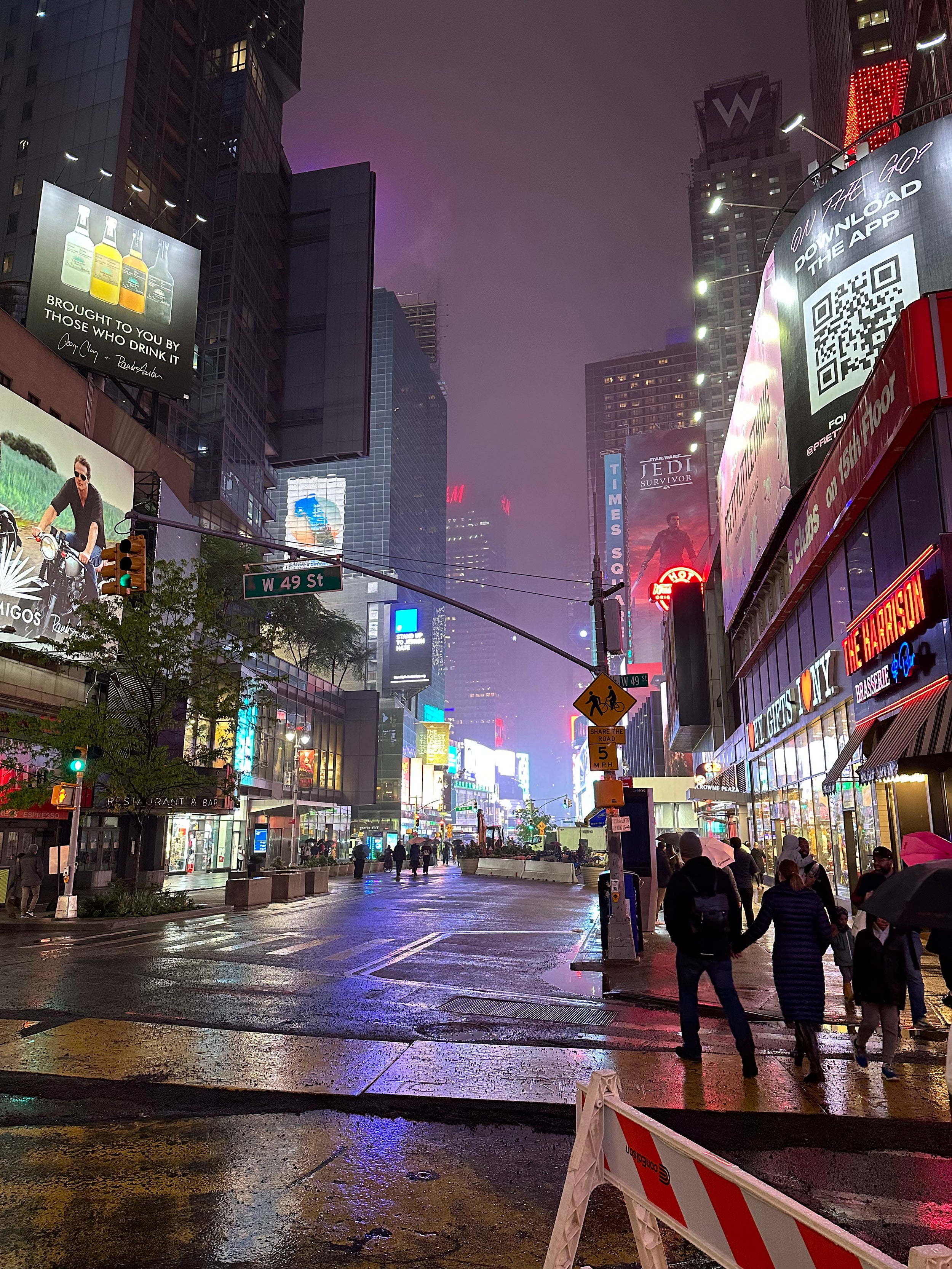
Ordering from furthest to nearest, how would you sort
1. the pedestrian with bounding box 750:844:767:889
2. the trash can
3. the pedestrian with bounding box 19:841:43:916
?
the pedestrian with bounding box 750:844:767:889 → the pedestrian with bounding box 19:841:43:916 → the trash can

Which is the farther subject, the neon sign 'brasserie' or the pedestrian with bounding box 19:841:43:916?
the pedestrian with bounding box 19:841:43:916

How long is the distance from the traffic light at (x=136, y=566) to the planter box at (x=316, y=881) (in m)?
18.3

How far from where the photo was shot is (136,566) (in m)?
15.9

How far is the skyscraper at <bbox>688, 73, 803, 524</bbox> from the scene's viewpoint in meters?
148

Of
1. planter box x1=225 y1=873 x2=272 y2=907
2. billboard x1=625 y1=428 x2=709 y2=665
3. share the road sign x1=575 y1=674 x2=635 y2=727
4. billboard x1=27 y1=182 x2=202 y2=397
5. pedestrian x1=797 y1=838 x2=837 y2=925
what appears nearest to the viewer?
pedestrian x1=797 y1=838 x2=837 y2=925

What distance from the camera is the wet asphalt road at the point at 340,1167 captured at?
4406 mm

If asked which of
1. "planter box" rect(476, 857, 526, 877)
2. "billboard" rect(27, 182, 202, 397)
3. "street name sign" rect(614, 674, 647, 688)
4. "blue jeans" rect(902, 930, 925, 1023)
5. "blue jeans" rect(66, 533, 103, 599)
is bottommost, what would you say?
"planter box" rect(476, 857, 526, 877)

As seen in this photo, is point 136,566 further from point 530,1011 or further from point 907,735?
point 907,735

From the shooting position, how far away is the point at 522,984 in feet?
41.4

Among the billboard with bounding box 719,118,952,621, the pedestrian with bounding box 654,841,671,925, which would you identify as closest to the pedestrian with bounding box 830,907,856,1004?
the pedestrian with bounding box 654,841,671,925

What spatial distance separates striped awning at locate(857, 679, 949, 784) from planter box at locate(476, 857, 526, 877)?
107ft

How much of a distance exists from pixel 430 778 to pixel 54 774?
11586 centimetres

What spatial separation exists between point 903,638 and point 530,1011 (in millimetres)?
10509

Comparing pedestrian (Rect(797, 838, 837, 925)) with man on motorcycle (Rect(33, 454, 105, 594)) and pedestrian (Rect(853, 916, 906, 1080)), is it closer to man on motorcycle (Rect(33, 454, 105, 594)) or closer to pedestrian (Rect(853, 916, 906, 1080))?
pedestrian (Rect(853, 916, 906, 1080))
